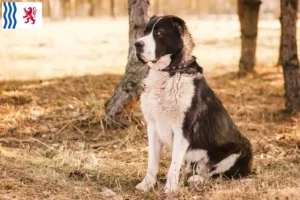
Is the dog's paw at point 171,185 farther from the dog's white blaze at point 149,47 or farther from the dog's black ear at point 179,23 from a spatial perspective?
the dog's black ear at point 179,23

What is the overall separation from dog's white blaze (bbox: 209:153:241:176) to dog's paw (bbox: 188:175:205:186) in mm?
152

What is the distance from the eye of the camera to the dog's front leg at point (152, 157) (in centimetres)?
499

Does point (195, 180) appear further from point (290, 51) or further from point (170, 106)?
point (290, 51)

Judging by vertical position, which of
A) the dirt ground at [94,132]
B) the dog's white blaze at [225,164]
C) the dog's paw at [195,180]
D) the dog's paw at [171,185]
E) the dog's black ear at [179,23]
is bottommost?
the dirt ground at [94,132]

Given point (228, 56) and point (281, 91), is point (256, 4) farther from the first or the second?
point (228, 56)

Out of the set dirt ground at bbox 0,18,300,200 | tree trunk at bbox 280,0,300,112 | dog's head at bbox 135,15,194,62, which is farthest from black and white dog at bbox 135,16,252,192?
tree trunk at bbox 280,0,300,112

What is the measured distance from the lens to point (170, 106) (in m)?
4.79

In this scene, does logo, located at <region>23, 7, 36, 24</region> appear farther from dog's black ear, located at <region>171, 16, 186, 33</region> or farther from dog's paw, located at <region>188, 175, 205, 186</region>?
dog's paw, located at <region>188, 175, 205, 186</region>

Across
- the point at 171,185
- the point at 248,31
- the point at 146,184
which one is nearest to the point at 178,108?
the point at 171,185

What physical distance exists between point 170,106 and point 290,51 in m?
3.79

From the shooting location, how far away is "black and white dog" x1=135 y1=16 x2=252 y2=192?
4773 millimetres

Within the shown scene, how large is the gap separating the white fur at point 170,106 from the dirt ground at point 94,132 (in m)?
0.32

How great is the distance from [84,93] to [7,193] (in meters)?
4.74

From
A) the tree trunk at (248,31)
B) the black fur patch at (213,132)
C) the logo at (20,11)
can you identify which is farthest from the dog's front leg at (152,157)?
the tree trunk at (248,31)
